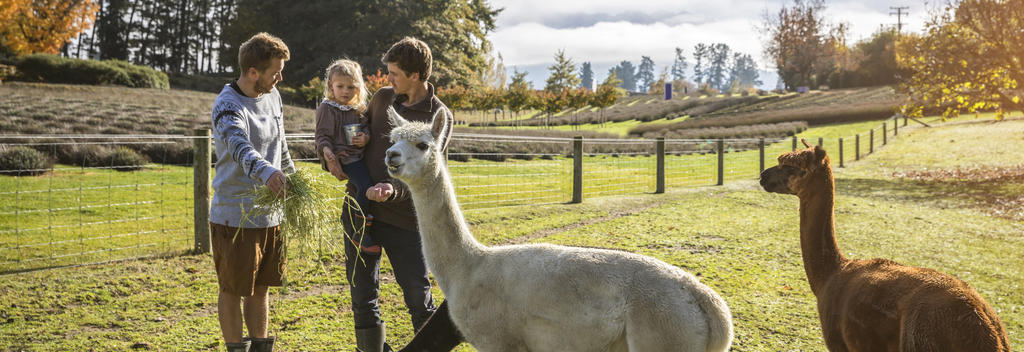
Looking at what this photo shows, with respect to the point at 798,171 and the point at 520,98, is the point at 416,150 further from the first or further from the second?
the point at 520,98

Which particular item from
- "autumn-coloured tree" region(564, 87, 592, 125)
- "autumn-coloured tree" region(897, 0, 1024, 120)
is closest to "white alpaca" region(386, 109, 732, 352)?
"autumn-coloured tree" region(897, 0, 1024, 120)

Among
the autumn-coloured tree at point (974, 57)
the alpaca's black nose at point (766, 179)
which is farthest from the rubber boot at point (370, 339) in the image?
the autumn-coloured tree at point (974, 57)

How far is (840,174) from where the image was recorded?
1977 centimetres

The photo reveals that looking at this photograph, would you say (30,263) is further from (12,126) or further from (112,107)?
(112,107)

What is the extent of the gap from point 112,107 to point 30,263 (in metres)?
16.1

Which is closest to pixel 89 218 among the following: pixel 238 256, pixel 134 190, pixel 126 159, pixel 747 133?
pixel 134 190

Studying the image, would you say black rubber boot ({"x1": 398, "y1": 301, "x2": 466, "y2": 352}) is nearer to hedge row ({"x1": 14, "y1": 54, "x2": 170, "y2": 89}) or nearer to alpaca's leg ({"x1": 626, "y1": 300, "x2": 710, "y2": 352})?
alpaca's leg ({"x1": 626, "y1": 300, "x2": 710, "y2": 352})

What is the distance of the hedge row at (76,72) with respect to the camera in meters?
30.7

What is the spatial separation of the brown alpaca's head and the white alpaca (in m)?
1.96

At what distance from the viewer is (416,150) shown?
2.96 metres

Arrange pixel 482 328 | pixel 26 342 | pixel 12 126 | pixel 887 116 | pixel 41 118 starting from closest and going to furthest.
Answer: pixel 482 328 → pixel 26 342 → pixel 12 126 → pixel 41 118 → pixel 887 116

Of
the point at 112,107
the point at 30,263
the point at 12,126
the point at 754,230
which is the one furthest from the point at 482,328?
the point at 112,107

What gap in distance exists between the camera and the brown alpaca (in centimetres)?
271

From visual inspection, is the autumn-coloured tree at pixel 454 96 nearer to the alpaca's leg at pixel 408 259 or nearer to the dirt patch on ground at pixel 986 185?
the dirt patch on ground at pixel 986 185
